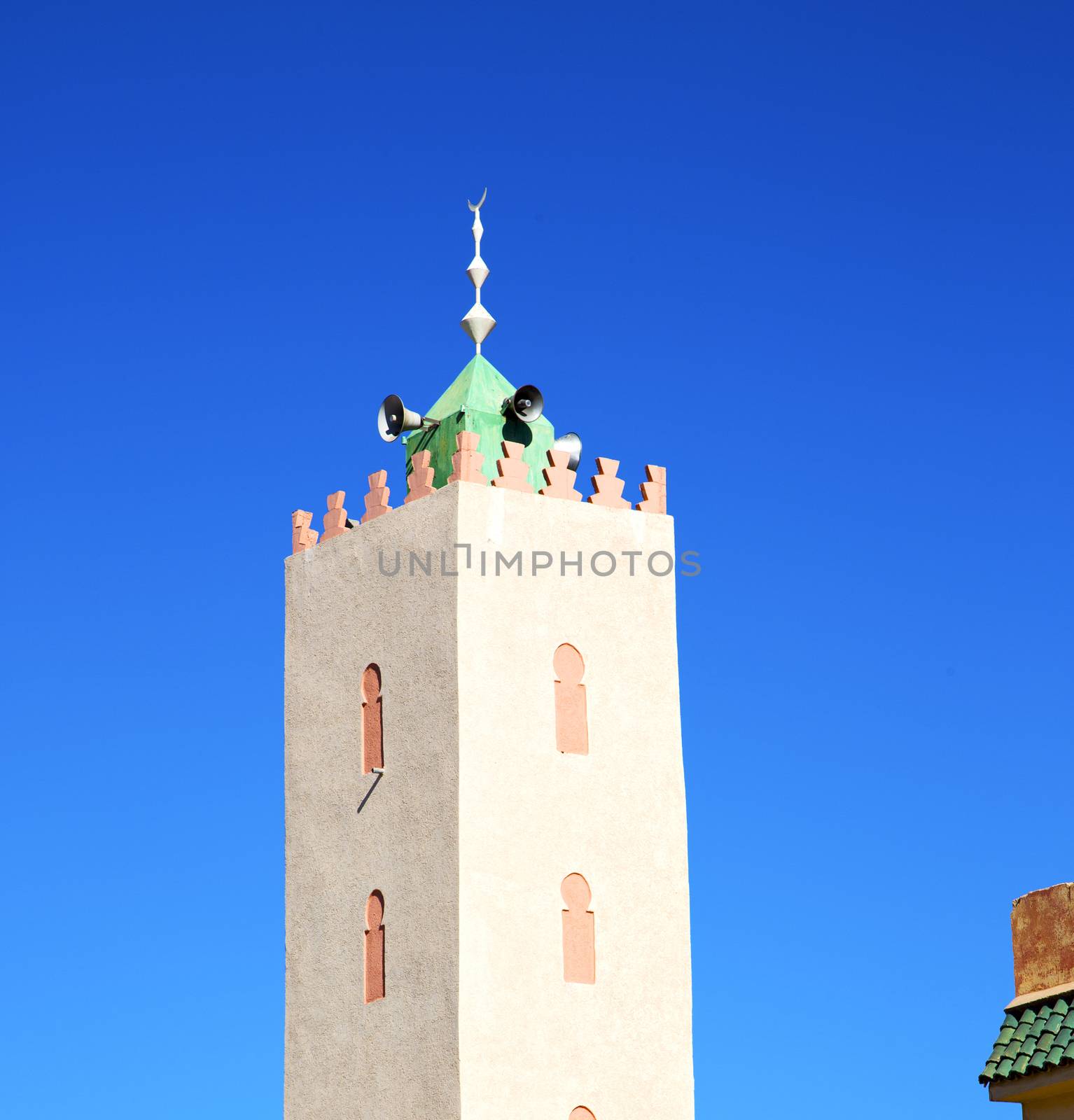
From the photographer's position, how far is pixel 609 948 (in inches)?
968

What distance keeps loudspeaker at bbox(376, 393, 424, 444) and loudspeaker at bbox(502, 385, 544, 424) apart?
1253 millimetres

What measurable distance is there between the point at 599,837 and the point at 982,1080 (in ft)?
28.5

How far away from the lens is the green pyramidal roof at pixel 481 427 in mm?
26078

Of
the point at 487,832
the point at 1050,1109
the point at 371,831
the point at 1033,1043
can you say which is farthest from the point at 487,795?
the point at 1050,1109

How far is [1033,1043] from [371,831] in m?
10.4

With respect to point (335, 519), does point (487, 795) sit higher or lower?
lower

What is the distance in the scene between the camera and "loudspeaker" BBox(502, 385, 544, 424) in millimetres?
26219

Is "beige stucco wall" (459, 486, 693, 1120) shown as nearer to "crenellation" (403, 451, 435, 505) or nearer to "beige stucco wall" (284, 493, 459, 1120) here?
"beige stucco wall" (284, 493, 459, 1120)

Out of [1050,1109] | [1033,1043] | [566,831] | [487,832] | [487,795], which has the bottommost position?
[1050,1109]

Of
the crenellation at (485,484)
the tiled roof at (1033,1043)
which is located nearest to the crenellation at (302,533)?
the crenellation at (485,484)

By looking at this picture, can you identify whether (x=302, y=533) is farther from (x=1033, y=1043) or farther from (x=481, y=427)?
(x=1033, y=1043)

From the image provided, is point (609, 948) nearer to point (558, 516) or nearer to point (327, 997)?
point (327, 997)

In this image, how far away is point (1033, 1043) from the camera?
16391 mm

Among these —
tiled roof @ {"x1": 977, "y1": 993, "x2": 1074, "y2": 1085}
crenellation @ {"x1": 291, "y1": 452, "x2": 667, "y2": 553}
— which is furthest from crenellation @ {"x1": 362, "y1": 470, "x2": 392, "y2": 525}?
tiled roof @ {"x1": 977, "y1": 993, "x2": 1074, "y2": 1085}
